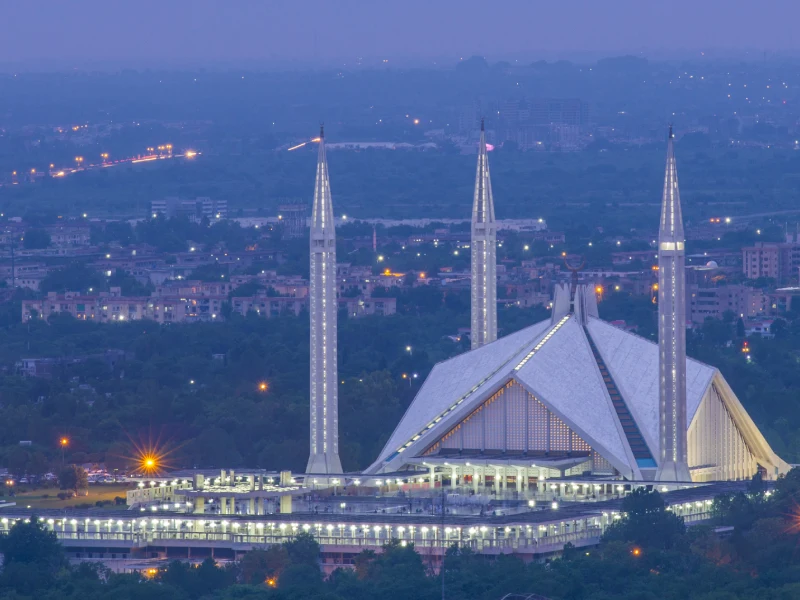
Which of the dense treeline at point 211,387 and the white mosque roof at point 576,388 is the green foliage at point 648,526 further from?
the dense treeline at point 211,387

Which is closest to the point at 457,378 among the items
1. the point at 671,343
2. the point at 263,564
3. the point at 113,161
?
the point at 671,343

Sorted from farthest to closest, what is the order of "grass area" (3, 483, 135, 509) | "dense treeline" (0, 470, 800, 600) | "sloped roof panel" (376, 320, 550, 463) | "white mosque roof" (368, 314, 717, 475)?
"sloped roof panel" (376, 320, 550, 463)
"white mosque roof" (368, 314, 717, 475)
"grass area" (3, 483, 135, 509)
"dense treeline" (0, 470, 800, 600)

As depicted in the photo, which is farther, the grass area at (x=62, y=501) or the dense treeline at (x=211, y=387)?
the dense treeline at (x=211, y=387)

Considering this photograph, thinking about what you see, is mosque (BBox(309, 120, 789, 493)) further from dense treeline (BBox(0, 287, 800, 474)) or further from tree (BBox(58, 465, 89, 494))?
tree (BBox(58, 465, 89, 494))

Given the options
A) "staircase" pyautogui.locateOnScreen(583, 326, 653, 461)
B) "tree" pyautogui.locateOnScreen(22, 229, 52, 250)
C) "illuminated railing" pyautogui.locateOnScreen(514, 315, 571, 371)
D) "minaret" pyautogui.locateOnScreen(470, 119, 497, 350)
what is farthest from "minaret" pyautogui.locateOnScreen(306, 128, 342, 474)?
"tree" pyautogui.locateOnScreen(22, 229, 52, 250)

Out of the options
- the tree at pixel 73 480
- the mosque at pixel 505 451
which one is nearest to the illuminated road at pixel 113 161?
the tree at pixel 73 480

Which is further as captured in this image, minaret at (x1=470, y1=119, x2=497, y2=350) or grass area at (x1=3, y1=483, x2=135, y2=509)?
minaret at (x1=470, y1=119, x2=497, y2=350)
